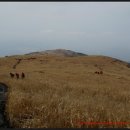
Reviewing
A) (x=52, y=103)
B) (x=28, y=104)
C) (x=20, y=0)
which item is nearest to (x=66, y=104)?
(x=52, y=103)

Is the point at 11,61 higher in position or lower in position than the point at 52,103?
lower

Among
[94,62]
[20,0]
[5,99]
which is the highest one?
[20,0]

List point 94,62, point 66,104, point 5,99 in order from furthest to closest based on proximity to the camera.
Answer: point 94,62
point 5,99
point 66,104


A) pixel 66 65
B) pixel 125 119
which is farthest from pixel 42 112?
pixel 66 65

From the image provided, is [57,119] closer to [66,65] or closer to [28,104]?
[28,104]

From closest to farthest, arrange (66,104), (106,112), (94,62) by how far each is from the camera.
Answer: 1. (106,112)
2. (66,104)
3. (94,62)

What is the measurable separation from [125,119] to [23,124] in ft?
6.74

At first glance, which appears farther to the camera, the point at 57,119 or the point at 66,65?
the point at 66,65

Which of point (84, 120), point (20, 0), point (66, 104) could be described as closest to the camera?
point (20, 0)

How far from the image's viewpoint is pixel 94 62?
228 feet

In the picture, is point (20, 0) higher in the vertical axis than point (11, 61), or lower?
higher

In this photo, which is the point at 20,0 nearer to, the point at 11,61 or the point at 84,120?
the point at 84,120

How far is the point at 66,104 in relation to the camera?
8742 millimetres

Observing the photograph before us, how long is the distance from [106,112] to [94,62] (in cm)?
6142
